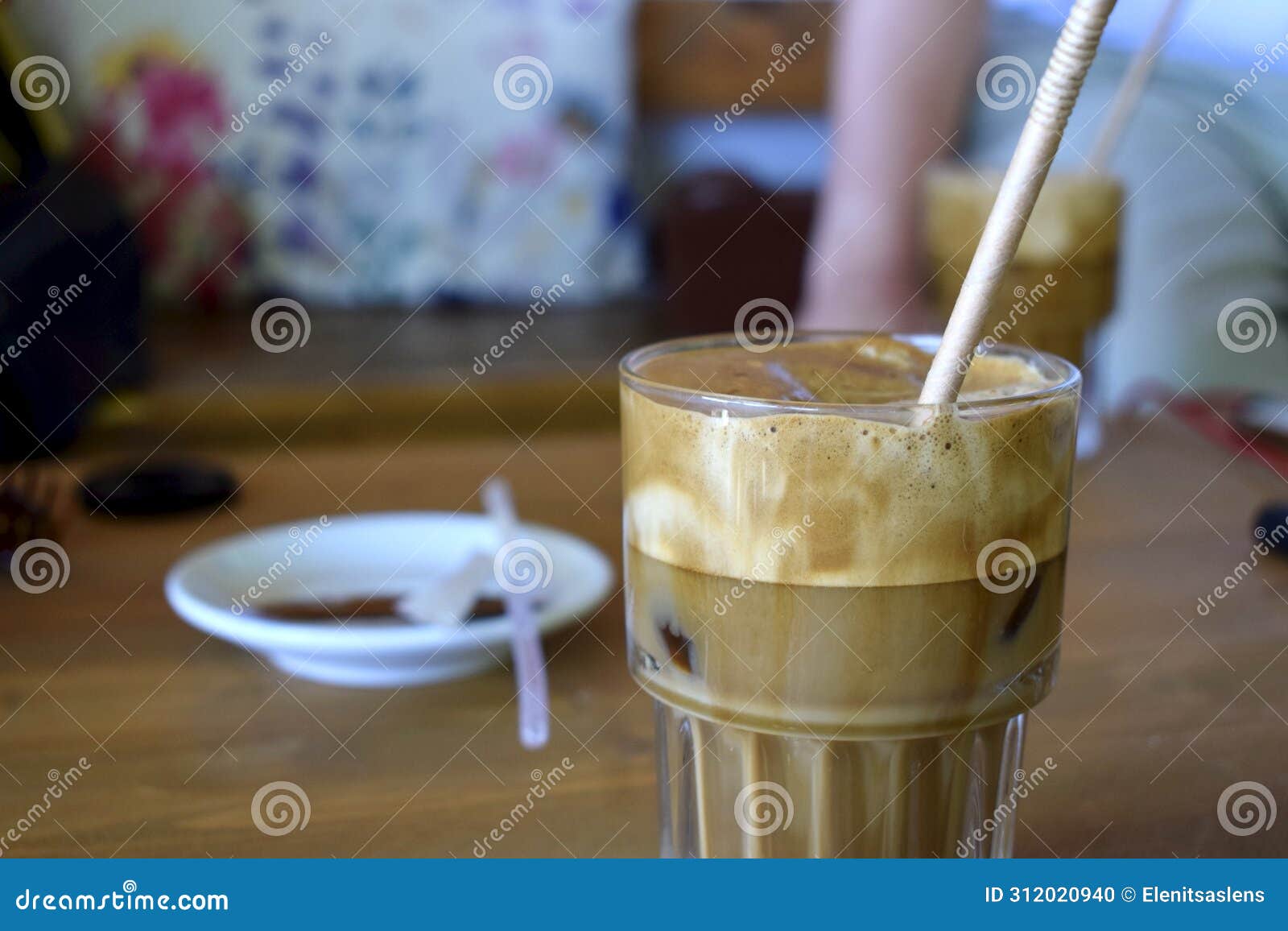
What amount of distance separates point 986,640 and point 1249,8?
1.62 meters

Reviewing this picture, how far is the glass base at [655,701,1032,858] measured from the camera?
1.61 feet

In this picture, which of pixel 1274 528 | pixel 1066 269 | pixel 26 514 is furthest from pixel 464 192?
pixel 1274 528

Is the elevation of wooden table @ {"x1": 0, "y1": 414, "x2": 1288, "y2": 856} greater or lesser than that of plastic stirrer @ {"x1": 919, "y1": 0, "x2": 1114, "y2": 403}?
lesser

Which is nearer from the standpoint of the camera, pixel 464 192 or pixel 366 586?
pixel 366 586

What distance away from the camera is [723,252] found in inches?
95.9

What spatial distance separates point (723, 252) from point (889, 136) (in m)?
0.82

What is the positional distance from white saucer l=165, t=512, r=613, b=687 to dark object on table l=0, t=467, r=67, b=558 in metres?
0.12

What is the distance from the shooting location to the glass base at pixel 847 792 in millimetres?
492

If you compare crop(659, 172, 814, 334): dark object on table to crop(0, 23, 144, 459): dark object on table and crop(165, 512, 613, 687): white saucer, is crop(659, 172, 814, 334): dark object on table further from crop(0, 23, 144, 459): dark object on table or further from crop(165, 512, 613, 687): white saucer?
crop(165, 512, 613, 687): white saucer

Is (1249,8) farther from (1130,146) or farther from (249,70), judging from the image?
(249,70)

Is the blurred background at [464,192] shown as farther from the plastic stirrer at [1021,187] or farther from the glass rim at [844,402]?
the plastic stirrer at [1021,187]

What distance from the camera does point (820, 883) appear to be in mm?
496

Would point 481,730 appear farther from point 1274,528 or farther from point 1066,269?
point 1066,269

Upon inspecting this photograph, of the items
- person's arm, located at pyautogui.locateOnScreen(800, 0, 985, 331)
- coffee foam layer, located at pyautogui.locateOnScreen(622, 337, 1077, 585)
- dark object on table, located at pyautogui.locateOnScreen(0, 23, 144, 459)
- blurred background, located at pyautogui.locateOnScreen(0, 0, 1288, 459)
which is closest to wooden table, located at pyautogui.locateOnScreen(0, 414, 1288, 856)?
coffee foam layer, located at pyautogui.locateOnScreen(622, 337, 1077, 585)
